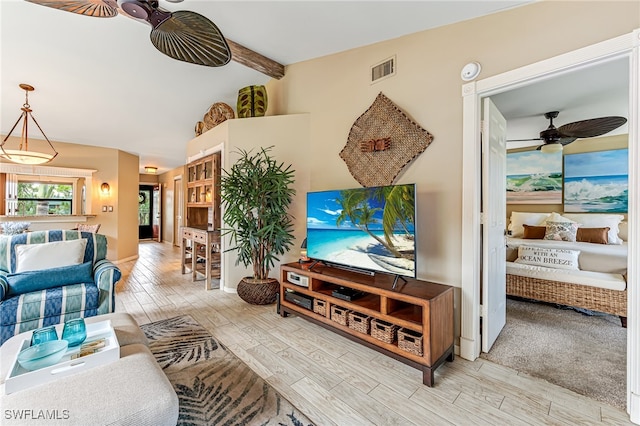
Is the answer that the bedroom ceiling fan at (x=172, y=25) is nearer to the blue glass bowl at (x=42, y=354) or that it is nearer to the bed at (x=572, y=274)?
the blue glass bowl at (x=42, y=354)

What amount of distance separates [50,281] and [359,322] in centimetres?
283

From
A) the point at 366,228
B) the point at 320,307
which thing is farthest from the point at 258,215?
the point at 366,228

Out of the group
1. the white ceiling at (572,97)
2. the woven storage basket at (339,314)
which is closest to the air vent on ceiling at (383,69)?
the white ceiling at (572,97)

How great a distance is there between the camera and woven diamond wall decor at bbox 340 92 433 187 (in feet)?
8.24

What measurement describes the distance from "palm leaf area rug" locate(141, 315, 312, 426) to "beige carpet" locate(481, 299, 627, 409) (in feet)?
5.77

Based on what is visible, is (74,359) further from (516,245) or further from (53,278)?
(516,245)

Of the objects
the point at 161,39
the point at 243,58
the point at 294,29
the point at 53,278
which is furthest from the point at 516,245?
the point at 53,278

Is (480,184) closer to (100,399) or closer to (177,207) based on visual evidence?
(100,399)

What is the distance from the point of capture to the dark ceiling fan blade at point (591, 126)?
2.82 meters

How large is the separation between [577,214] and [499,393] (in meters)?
4.47

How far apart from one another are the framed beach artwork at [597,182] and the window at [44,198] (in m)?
9.74

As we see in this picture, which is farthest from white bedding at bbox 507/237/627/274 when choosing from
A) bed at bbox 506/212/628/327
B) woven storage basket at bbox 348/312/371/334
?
woven storage basket at bbox 348/312/371/334

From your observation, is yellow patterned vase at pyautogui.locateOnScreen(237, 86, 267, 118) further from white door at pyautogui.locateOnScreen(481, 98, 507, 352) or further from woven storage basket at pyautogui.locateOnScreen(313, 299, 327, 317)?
white door at pyautogui.locateOnScreen(481, 98, 507, 352)

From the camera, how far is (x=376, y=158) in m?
2.78
